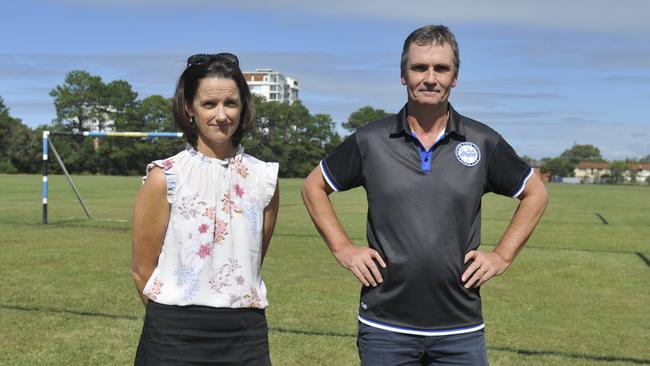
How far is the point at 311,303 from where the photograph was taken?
8.25 metres

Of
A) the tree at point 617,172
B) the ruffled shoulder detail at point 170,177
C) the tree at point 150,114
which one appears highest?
the tree at point 150,114

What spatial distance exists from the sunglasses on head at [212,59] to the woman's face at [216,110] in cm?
9

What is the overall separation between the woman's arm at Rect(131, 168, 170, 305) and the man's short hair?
3.77 feet

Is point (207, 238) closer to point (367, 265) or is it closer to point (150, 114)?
point (367, 265)

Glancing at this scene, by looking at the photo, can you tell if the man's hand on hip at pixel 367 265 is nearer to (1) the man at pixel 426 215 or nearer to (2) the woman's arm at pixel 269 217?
(1) the man at pixel 426 215

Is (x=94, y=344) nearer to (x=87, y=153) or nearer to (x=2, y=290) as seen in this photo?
(x=2, y=290)

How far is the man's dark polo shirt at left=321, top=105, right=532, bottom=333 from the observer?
120 inches

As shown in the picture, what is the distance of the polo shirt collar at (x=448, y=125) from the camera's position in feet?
10.4

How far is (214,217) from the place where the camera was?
2.93m

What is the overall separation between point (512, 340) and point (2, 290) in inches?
225

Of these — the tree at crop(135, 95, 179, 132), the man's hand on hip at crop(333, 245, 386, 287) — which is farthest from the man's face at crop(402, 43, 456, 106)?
the tree at crop(135, 95, 179, 132)

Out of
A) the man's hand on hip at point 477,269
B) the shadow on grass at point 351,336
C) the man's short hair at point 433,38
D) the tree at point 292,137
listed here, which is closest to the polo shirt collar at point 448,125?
the man's short hair at point 433,38

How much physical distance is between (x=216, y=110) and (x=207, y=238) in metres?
0.50

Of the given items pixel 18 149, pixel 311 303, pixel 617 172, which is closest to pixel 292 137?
pixel 18 149
